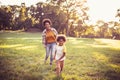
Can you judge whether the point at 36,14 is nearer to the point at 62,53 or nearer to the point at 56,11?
the point at 56,11

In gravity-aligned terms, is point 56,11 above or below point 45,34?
above

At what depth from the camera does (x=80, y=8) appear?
59.3 m

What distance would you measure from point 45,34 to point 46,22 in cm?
66

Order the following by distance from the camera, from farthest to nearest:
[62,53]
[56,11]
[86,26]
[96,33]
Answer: [96,33] → [86,26] → [56,11] → [62,53]

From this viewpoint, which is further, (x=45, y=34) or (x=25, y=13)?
(x=25, y=13)

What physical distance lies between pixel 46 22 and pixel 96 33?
220ft

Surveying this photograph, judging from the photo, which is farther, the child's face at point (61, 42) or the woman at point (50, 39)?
the woman at point (50, 39)

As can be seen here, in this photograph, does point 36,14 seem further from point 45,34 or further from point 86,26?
point 45,34

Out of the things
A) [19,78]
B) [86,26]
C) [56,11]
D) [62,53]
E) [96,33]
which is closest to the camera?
[19,78]

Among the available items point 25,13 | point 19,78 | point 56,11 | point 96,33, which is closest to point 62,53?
point 19,78

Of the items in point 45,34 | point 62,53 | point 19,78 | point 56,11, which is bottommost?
point 19,78

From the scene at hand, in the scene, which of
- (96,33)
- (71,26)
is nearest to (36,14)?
(71,26)

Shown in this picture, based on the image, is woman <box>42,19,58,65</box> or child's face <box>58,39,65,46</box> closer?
child's face <box>58,39,65,46</box>

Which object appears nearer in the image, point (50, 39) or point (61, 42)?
point (61, 42)
